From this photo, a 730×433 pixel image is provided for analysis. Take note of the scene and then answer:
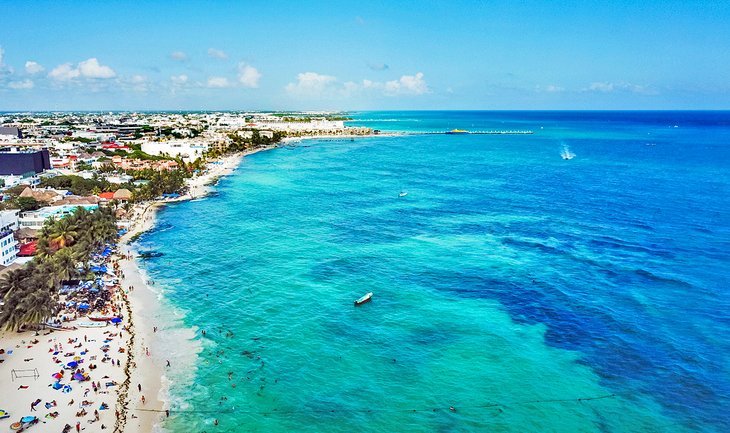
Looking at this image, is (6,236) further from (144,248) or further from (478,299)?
(478,299)

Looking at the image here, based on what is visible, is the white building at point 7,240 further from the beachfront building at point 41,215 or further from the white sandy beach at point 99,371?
the white sandy beach at point 99,371

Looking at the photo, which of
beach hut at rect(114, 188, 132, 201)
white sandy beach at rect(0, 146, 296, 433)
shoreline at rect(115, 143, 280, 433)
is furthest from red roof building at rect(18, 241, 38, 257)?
beach hut at rect(114, 188, 132, 201)

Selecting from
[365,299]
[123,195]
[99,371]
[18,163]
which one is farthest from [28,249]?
[18,163]

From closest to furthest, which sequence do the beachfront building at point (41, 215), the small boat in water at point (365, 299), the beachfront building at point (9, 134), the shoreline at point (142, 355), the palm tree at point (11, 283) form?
the shoreline at point (142, 355)
the palm tree at point (11, 283)
the small boat in water at point (365, 299)
the beachfront building at point (41, 215)
the beachfront building at point (9, 134)

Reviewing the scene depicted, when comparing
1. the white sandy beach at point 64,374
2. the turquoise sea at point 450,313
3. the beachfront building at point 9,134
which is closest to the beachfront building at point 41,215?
the turquoise sea at point 450,313

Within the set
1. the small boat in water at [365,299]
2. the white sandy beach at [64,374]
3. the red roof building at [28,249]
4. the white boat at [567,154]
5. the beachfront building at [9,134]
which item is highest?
the beachfront building at [9,134]

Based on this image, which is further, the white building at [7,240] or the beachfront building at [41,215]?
the beachfront building at [41,215]
